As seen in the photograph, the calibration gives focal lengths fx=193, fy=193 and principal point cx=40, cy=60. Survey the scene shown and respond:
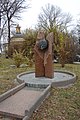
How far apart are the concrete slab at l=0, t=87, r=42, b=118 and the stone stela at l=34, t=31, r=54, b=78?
5.56 ft

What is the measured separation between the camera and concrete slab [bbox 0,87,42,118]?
5.14m

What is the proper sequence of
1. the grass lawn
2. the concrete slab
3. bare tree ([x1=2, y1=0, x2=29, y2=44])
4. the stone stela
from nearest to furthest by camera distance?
the concrete slab, the grass lawn, the stone stela, bare tree ([x1=2, y1=0, x2=29, y2=44])

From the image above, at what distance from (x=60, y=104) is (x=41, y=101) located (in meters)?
0.60

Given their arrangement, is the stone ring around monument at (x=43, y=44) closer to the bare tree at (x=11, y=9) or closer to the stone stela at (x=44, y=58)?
the stone stela at (x=44, y=58)

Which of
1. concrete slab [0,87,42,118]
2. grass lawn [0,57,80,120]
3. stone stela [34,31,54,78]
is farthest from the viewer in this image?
stone stela [34,31,54,78]

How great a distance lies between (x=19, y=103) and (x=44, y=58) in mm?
3274

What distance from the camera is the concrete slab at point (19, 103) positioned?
5.14 m

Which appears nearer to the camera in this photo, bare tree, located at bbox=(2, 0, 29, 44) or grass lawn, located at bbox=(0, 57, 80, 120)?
grass lawn, located at bbox=(0, 57, 80, 120)

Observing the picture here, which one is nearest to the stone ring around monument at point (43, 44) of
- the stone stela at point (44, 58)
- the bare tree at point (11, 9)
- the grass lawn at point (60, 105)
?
the stone stela at point (44, 58)

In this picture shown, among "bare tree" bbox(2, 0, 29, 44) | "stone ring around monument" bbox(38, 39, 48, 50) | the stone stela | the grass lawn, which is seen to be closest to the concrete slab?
the grass lawn

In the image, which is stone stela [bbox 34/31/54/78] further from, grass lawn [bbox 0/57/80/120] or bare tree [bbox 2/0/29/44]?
bare tree [bbox 2/0/29/44]

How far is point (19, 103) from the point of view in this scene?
19.1ft

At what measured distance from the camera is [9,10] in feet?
80.6

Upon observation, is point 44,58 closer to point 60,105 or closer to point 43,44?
point 43,44
